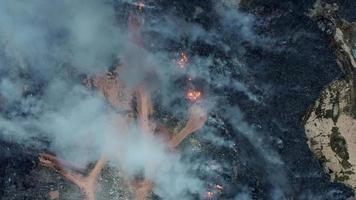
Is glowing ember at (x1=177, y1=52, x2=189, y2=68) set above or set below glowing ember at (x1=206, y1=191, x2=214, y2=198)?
above

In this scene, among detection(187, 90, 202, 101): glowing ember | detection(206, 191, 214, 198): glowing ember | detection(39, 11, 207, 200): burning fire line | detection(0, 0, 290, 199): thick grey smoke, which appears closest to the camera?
detection(0, 0, 290, 199): thick grey smoke

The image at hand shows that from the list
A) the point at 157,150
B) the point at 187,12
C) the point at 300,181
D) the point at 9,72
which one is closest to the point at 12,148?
the point at 9,72

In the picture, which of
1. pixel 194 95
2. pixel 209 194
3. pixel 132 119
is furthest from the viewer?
pixel 194 95

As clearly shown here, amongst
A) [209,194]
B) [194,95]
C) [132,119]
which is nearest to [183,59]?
[194,95]

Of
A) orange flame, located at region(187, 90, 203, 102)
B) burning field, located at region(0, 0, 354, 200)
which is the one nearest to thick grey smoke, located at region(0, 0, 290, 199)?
burning field, located at region(0, 0, 354, 200)

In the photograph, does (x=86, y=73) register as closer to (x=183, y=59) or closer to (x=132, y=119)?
(x=132, y=119)

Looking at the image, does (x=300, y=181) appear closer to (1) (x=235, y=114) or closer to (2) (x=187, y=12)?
(1) (x=235, y=114)

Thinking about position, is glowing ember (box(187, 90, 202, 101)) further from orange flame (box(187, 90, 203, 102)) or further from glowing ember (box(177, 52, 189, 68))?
glowing ember (box(177, 52, 189, 68))
